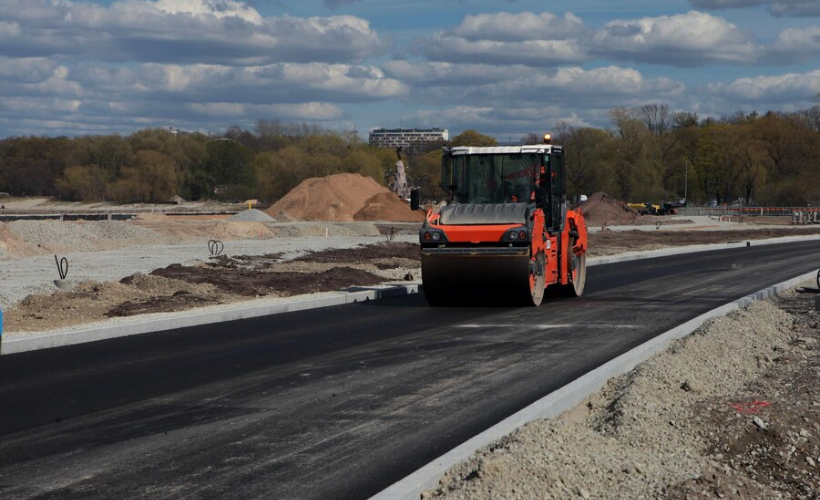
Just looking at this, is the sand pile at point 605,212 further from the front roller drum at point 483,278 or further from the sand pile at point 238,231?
the front roller drum at point 483,278

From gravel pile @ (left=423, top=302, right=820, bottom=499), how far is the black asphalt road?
720 mm

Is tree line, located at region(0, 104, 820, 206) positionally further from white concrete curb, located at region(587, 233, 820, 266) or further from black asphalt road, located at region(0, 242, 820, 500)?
black asphalt road, located at region(0, 242, 820, 500)

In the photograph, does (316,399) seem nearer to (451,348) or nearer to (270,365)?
(270,365)

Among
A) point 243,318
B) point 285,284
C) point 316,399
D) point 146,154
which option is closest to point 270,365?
point 316,399

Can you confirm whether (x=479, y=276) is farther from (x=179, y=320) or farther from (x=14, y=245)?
(x=14, y=245)

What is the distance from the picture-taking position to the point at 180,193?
135 metres

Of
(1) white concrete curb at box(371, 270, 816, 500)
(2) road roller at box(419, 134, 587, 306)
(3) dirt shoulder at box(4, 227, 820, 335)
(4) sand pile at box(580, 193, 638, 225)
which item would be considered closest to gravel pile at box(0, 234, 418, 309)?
(3) dirt shoulder at box(4, 227, 820, 335)

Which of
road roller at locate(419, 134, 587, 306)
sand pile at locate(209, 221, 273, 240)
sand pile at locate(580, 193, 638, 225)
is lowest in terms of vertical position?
sand pile at locate(580, 193, 638, 225)

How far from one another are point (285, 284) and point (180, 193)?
11416cm

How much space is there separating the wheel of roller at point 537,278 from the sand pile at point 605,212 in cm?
5849

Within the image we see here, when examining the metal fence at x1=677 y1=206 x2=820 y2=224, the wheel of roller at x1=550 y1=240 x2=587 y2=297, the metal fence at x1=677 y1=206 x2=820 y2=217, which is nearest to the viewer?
the wheel of roller at x1=550 y1=240 x2=587 y2=297

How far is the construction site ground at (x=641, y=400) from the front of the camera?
7157 millimetres

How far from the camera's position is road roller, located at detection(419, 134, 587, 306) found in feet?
61.2

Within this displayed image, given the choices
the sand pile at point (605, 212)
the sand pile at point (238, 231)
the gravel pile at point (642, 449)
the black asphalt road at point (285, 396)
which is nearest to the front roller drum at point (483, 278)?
the black asphalt road at point (285, 396)
